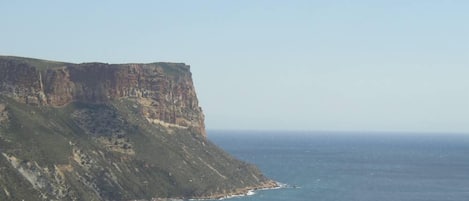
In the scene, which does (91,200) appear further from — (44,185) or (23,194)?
(23,194)

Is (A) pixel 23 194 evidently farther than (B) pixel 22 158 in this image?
No

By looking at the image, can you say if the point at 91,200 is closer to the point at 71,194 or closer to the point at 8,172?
the point at 71,194

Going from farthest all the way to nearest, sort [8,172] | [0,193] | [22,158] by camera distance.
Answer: [22,158] → [8,172] → [0,193]

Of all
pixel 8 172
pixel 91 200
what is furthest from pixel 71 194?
pixel 8 172

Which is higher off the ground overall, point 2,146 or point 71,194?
point 2,146

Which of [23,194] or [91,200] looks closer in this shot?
[23,194]

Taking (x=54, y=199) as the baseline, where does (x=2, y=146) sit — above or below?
above

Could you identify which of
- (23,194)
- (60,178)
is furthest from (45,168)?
(23,194)

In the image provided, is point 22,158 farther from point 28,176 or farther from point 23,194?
point 23,194

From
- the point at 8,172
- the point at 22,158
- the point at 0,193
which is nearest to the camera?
the point at 0,193
